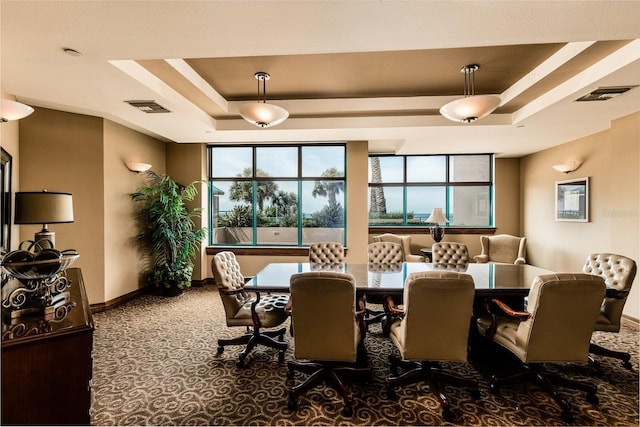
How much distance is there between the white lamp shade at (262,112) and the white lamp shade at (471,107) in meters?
1.69

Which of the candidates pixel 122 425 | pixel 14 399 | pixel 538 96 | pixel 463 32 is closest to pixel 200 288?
pixel 122 425

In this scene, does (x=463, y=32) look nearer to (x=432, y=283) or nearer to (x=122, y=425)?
(x=432, y=283)

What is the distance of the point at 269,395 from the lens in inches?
94.0

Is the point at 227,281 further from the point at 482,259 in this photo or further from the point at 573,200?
the point at 573,200

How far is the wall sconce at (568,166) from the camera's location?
503cm

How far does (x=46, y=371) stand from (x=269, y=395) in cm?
156

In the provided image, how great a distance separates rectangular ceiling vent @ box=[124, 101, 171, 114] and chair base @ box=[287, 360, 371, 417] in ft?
10.6

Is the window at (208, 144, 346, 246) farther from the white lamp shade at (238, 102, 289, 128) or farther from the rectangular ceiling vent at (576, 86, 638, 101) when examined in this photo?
the rectangular ceiling vent at (576, 86, 638, 101)

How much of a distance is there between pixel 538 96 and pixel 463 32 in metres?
2.46

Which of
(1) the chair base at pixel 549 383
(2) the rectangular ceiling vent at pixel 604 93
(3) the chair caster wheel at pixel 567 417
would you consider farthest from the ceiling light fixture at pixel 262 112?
(3) the chair caster wheel at pixel 567 417

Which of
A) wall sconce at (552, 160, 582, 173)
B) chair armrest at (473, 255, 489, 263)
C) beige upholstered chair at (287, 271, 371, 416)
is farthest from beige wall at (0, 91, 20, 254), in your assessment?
wall sconce at (552, 160, 582, 173)

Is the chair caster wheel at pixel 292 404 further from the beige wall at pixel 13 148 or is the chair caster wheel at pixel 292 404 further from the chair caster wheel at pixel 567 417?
the beige wall at pixel 13 148

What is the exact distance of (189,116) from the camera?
A: 3.93m

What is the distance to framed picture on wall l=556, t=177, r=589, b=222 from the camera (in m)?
4.86
